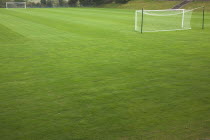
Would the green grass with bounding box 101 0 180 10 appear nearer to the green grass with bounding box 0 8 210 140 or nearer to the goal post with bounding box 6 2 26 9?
the goal post with bounding box 6 2 26 9

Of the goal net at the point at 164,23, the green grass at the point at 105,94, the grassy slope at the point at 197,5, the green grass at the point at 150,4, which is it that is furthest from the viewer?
the green grass at the point at 150,4

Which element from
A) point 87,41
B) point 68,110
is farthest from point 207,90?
point 87,41

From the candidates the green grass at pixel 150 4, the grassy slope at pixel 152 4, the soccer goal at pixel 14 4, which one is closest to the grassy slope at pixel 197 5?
the green grass at pixel 150 4

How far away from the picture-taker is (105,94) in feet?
24.4

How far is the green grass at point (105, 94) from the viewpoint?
543 centimetres

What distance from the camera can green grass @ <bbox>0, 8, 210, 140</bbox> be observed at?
543 centimetres

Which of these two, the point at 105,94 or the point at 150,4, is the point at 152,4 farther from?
the point at 105,94

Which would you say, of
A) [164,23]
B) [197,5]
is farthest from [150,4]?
[164,23]

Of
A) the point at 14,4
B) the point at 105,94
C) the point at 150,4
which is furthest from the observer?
the point at 14,4

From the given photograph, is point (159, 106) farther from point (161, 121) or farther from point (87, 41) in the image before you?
point (87, 41)

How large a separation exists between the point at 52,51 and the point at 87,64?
11.3 ft

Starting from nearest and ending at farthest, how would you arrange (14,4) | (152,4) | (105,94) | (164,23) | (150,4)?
(105,94) < (164,23) < (152,4) < (150,4) < (14,4)

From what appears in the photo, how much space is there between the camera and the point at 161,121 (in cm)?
579

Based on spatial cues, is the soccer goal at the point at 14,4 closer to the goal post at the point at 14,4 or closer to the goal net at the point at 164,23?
the goal post at the point at 14,4
